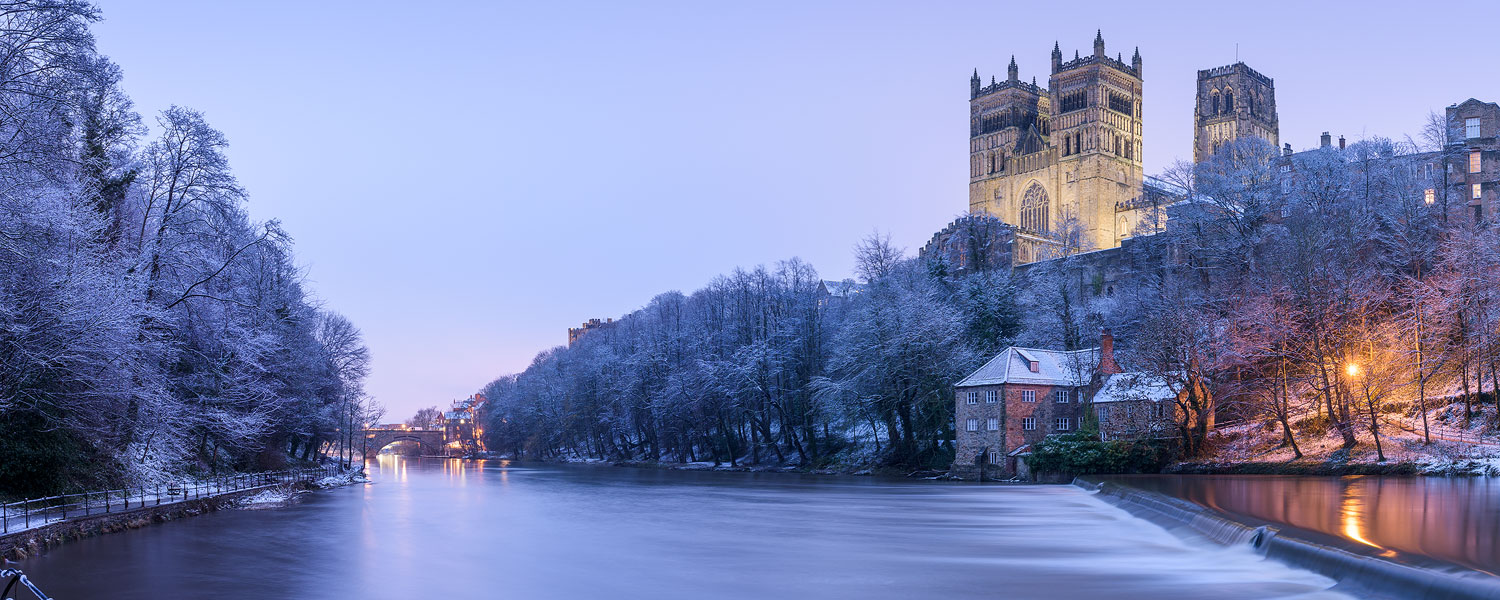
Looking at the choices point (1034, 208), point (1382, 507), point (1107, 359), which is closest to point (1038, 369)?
point (1107, 359)

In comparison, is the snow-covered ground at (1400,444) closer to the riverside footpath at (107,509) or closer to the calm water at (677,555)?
the calm water at (677,555)

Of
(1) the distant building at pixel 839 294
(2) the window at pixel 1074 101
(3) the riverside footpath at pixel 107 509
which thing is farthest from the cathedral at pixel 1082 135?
(3) the riverside footpath at pixel 107 509

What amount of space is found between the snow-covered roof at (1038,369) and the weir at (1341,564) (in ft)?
81.9

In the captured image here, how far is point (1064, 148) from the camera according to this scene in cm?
12675

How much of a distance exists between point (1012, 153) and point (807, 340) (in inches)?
2748

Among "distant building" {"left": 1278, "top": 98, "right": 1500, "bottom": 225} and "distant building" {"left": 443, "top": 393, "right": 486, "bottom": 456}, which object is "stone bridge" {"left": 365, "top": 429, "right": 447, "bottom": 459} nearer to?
"distant building" {"left": 443, "top": 393, "right": 486, "bottom": 456}

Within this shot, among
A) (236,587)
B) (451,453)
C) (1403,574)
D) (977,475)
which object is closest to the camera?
(1403,574)

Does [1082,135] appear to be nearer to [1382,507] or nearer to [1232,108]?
[1232,108]

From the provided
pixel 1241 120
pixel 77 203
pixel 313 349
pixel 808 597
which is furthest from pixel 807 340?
pixel 1241 120

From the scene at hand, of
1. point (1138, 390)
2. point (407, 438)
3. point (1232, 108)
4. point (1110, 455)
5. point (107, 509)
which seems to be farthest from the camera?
point (407, 438)

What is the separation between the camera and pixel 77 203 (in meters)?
27.3

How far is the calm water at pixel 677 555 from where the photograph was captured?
18.3m

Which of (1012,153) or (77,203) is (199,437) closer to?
(77,203)

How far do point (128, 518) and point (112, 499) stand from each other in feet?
9.04
